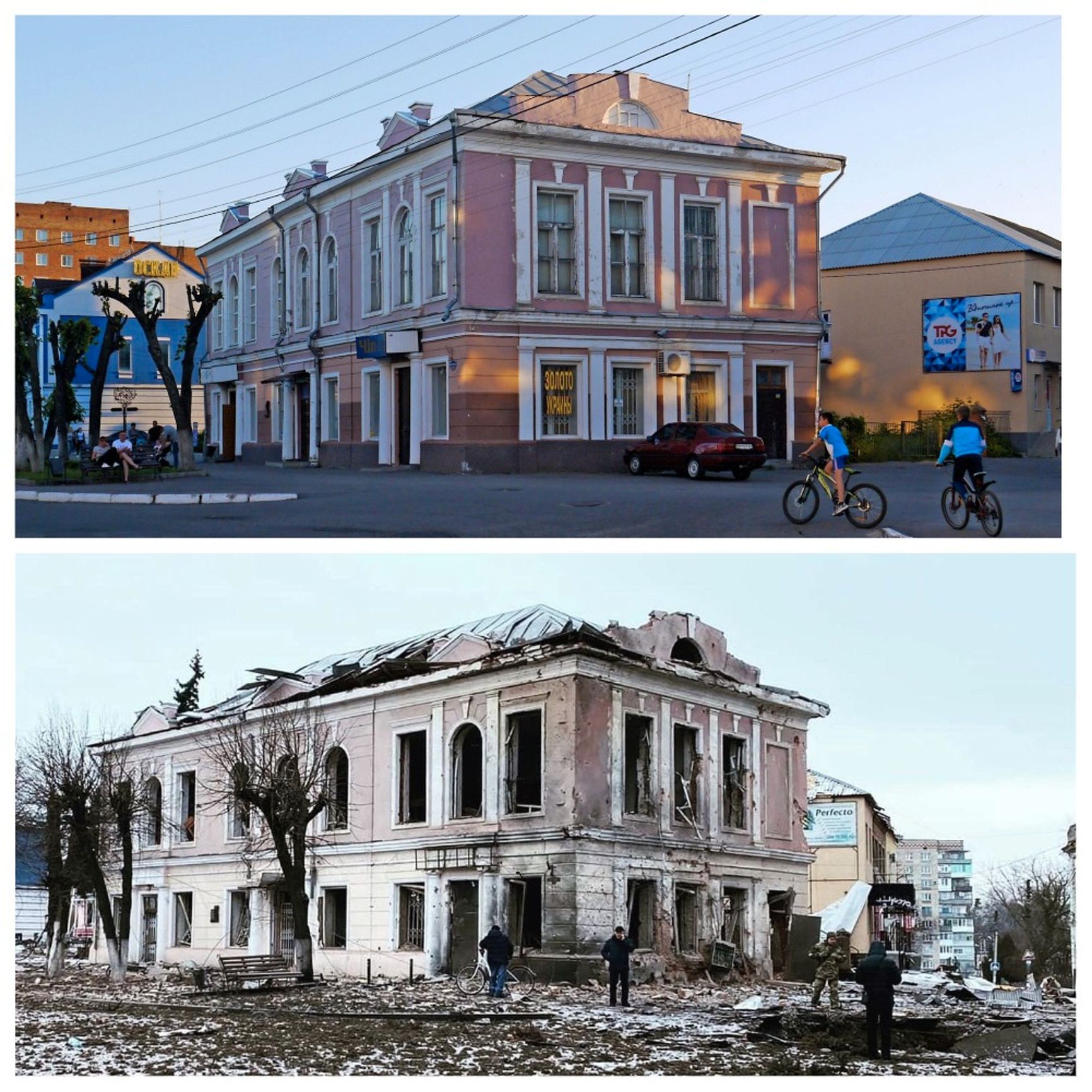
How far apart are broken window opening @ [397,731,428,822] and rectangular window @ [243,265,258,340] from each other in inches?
A: 813

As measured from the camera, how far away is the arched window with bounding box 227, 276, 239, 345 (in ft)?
145

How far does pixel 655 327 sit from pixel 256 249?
46.1 ft

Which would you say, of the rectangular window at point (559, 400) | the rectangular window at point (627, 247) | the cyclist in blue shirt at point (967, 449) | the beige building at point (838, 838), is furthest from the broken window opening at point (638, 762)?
the beige building at point (838, 838)

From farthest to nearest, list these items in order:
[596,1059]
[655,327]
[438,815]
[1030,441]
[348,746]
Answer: [1030,441] → [655,327] → [348,746] → [438,815] → [596,1059]

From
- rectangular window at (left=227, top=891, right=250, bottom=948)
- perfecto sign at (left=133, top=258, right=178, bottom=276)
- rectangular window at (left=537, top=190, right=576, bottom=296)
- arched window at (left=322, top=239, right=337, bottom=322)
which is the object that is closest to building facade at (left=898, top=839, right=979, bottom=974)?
perfecto sign at (left=133, top=258, right=178, bottom=276)

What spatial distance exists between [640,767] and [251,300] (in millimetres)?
23908

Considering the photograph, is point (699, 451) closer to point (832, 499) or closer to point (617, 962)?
point (832, 499)

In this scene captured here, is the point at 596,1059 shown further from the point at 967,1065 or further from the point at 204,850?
the point at 204,850

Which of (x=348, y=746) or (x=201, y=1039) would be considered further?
(x=348, y=746)

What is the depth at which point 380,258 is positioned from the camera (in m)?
35.5

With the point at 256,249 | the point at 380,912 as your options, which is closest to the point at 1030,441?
the point at 256,249

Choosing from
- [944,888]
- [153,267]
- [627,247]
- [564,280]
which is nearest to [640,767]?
[564,280]

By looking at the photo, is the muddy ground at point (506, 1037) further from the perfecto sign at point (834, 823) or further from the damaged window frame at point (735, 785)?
the perfecto sign at point (834, 823)

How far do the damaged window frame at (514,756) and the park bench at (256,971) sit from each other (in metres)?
4.06
